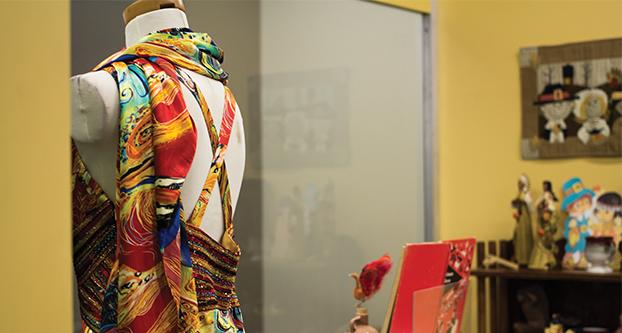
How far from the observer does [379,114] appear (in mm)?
4352

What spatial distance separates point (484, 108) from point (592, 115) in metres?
0.56

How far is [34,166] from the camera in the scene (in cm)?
182

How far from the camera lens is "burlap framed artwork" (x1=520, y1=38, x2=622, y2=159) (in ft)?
14.6

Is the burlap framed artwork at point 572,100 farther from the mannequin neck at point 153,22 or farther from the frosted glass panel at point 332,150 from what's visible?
the mannequin neck at point 153,22

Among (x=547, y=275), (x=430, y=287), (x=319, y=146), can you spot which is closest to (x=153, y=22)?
(x=430, y=287)

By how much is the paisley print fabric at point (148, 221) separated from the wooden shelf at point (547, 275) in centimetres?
247

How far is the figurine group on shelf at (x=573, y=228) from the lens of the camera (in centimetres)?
424

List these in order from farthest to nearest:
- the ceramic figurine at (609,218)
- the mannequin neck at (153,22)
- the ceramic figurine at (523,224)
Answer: the ceramic figurine at (523,224) < the ceramic figurine at (609,218) < the mannequin neck at (153,22)

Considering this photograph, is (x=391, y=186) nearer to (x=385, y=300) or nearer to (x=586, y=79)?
(x=385, y=300)

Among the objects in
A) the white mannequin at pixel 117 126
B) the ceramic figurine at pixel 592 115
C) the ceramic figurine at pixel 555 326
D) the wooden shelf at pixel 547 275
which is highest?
the ceramic figurine at pixel 592 115

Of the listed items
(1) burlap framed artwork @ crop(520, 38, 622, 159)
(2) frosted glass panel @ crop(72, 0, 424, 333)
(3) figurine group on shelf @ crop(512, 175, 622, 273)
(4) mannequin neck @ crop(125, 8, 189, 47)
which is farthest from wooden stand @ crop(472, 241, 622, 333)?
Result: (4) mannequin neck @ crop(125, 8, 189, 47)

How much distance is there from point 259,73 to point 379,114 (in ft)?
2.80

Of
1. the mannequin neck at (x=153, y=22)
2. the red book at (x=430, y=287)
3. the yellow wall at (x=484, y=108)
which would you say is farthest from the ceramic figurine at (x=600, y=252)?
the mannequin neck at (x=153, y=22)

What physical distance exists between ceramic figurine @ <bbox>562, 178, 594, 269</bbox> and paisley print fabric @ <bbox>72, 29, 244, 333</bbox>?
8.51ft
